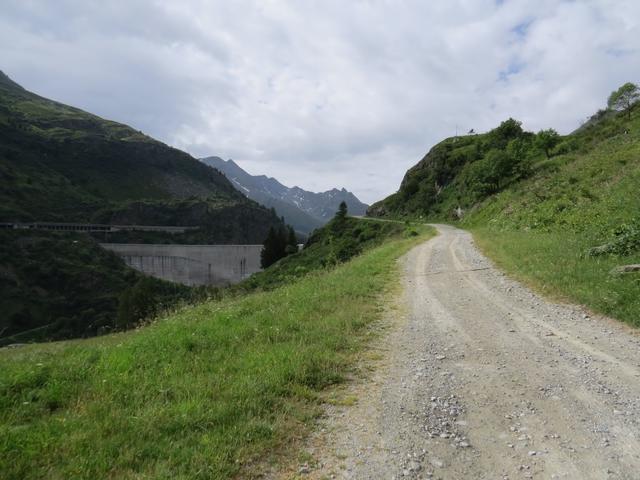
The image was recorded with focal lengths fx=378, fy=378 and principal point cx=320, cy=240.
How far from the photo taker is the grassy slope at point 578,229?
34.3 feet

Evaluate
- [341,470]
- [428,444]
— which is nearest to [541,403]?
[428,444]

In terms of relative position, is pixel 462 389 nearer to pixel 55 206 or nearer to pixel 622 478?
pixel 622 478

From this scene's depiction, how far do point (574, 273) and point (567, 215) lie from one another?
1393 cm

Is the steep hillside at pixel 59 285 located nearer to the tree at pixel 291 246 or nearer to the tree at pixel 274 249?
the tree at pixel 274 249

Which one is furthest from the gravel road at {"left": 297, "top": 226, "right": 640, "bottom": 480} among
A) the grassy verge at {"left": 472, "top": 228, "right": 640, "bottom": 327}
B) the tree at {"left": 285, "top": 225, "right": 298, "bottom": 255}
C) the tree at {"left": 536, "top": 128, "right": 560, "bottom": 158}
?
→ the tree at {"left": 285, "top": 225, "right": 298, "bottom": 255}

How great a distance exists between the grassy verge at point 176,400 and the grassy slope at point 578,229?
6848 millimetres

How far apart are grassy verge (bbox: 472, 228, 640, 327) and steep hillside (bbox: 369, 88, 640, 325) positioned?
0.03m

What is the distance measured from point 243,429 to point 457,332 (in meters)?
5.91

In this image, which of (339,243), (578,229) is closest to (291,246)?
(339,243)

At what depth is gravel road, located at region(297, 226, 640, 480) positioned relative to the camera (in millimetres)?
4023

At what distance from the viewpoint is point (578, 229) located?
1997 cm

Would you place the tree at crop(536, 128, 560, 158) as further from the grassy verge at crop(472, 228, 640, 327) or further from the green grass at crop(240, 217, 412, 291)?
the grassy verge at crop(472, 228, 640, 327)

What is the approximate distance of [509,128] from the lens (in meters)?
80.9

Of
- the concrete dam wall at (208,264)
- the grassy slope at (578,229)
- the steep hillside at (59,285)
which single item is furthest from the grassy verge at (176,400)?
the concrete dam wall at (208,264)
